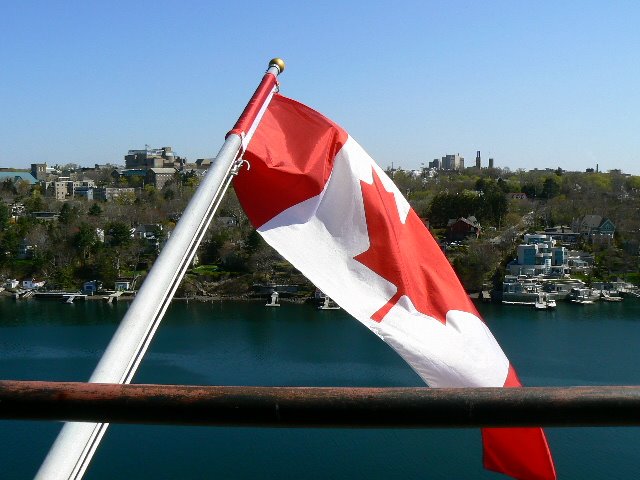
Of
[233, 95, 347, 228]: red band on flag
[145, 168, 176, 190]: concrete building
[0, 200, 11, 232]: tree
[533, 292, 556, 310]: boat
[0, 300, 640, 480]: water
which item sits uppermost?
[145, 168, 176, 190]: concrete building

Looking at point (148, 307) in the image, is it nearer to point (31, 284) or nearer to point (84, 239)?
point (31, 284)

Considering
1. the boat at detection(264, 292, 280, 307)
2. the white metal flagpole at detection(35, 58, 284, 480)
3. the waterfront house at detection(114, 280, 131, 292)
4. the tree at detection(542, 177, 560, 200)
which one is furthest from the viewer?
the tree at detection(542, 177, 560, 200)

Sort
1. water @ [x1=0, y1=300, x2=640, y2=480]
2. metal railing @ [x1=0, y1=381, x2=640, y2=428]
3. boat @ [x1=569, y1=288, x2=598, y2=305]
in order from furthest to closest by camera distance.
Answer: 1. boat @ [x1=569, y1=288, x2=598, y2=305]
2. water @ [x1=0, y1=300, x2=640, y2=480]
3. metal railing @ [x1=0, y1=381, x2=640, y2=428]

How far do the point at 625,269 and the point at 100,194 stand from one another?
60.8ft

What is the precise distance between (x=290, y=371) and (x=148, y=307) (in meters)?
7.37

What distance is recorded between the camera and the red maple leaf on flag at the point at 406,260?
1287 mm

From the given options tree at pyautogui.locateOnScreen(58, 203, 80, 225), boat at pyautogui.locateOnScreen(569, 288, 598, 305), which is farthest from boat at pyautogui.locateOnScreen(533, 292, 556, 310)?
tree at pyautogui.locateOnScreen(58, 203, 80, 225)

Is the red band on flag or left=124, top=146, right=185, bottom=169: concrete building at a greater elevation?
left=124, top=146, right=185, bottom=169: concrete building

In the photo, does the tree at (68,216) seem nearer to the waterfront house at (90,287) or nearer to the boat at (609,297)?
the waterfront house at (90,287)

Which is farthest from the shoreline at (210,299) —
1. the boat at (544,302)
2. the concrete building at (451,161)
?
the concrete building at (451,161)

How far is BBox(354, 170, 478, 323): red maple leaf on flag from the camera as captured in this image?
1.29m

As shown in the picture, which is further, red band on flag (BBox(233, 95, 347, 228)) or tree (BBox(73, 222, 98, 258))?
tree (BBox(73, 222, 98, 258))

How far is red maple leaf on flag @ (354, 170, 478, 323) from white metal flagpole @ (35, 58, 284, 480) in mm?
275

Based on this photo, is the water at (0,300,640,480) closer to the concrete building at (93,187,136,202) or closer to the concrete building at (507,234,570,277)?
the concrete building at (507,234,570,277)
